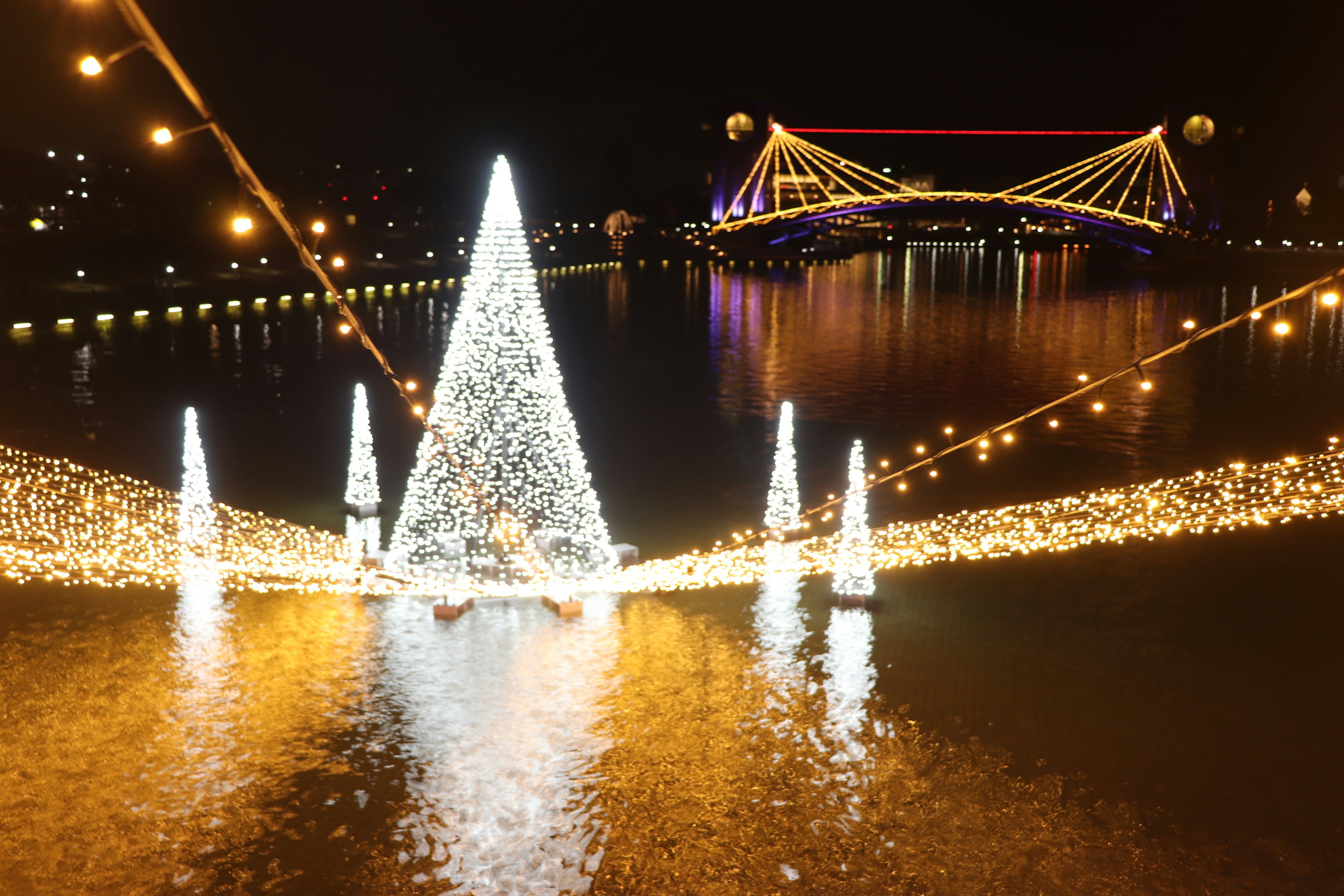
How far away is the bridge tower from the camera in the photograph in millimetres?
73312

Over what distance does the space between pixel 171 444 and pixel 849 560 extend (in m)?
7.52

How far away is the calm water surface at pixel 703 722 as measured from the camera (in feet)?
12.5

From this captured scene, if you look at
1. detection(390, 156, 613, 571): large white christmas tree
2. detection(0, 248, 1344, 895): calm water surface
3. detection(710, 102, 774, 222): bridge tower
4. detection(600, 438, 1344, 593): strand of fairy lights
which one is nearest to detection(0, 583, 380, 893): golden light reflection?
detection(0, 248, 1344, 895): calm water surface

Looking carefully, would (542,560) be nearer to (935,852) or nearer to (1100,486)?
(935,852)

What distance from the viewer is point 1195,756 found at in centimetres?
464

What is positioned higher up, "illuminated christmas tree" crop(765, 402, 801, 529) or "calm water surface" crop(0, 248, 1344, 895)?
"illuminated christmas tree" crop(765, 402, 801, 529)

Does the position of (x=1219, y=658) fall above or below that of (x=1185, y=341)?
below

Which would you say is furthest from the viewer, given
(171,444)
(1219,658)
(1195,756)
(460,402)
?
(171,444)

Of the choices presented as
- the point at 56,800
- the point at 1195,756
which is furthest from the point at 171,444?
the point at 1195,756

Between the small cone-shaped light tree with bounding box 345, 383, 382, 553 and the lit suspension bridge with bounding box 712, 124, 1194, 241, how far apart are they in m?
44.2

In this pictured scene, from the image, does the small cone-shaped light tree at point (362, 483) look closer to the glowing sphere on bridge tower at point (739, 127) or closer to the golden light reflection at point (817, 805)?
the golden light reflection at point (817, 805)

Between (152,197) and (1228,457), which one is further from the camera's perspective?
(152,197)

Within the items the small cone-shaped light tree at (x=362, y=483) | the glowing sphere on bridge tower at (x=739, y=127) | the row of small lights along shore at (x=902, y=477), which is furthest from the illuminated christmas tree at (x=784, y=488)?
the glowing sphere on bridge tower at (x=739, y=127)

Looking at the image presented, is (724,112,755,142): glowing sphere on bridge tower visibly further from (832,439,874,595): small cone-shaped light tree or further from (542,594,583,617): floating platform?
(542,594,583,617): floating platform
